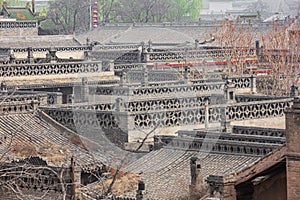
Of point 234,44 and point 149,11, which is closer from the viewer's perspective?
point 234,44

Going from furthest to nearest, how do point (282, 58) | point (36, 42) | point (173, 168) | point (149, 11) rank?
point (149, 11)
point (36, 42)
point (282, 58)
point (173, 168)

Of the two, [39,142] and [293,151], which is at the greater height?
[293,151]

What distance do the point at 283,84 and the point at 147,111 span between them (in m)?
21.0

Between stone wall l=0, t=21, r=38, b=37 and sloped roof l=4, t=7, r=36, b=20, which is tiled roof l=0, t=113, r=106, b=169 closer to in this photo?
stone wall l=0, t=21, r=38, b=37

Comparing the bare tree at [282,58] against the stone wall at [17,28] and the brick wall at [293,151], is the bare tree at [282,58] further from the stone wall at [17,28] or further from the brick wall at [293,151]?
the brick wall at [293,151]

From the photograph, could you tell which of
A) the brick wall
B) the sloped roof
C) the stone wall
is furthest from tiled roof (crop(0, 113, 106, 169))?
the sloped roof

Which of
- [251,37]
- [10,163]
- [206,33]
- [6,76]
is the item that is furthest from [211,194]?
[206,33]

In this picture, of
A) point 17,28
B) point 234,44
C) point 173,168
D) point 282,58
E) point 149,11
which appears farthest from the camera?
point 149,11

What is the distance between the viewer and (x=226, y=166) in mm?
21875

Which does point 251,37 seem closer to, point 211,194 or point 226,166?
point 226,166

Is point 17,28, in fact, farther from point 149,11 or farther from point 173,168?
point 173,168

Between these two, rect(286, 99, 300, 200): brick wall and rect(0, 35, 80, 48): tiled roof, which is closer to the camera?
rect(286, 99, 300, 200): brick wall

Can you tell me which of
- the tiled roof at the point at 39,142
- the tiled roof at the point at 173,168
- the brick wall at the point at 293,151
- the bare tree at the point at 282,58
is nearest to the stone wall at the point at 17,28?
the bare tree at the point at 282,58

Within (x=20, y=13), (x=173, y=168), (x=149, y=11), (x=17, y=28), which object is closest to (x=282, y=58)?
(x=17, y=28)
